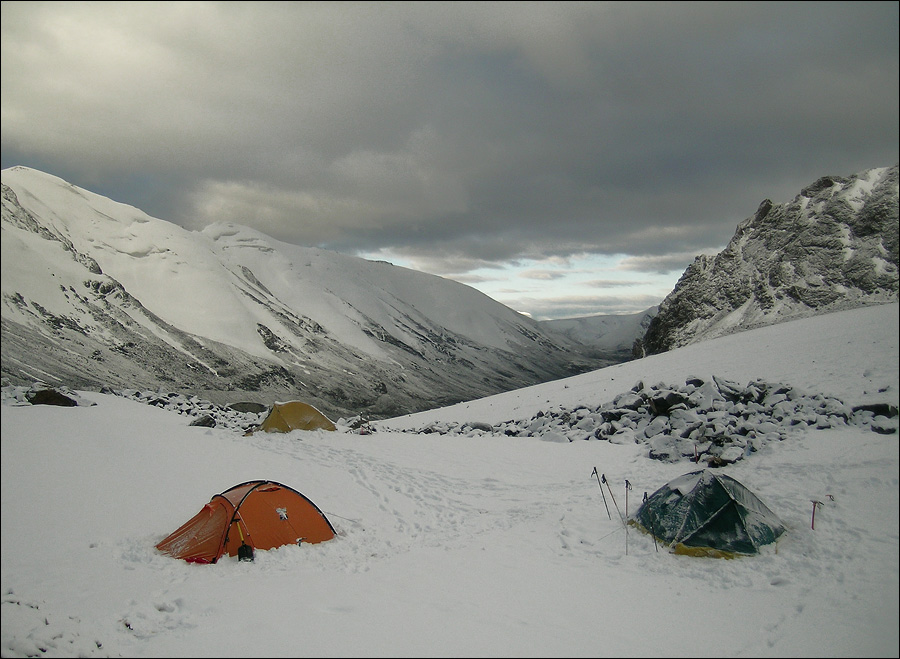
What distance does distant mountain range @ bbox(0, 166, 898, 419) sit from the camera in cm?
1442

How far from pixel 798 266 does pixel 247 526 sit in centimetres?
2791

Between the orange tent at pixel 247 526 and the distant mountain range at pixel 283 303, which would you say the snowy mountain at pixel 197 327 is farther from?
the orange tent at pixel 247 526

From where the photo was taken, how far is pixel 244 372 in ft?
263

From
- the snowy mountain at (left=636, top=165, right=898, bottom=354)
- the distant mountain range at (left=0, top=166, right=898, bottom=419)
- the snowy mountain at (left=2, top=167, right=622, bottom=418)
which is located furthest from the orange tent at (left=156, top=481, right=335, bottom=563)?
the snowy mountain at (left=2, top=167, right=622, bottom=418)

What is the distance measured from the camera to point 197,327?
87.5 meters

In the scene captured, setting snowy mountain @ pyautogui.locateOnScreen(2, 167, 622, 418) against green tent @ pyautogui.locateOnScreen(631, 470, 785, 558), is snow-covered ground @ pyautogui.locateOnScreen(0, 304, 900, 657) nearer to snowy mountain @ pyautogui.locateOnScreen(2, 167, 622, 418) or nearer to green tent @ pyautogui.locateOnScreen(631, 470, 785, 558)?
green tent @ pyautogui.locateOnScreen(631, 470, 785, 558)

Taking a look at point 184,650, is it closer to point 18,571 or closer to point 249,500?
point 18,571

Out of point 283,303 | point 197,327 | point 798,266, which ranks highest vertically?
point 283,303

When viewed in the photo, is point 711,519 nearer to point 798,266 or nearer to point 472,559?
point 472,559

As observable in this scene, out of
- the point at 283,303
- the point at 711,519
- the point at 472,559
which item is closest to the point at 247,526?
the point at 472,559

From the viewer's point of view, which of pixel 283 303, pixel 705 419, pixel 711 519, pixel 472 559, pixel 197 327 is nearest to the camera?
pixel 711 519

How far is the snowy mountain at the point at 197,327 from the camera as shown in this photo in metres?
59.7

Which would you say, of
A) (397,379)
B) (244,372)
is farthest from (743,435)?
(397,379)

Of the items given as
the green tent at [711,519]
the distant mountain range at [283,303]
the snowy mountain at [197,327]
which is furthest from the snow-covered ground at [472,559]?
the snowy mountain at [197,327]
